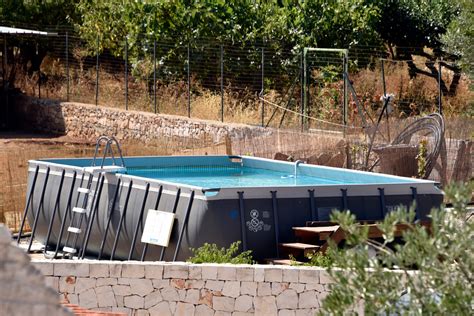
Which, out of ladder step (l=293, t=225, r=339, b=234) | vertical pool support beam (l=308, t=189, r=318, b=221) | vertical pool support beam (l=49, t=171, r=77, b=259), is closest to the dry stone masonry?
ladder step (l=293, t=225, r=339, b=234)

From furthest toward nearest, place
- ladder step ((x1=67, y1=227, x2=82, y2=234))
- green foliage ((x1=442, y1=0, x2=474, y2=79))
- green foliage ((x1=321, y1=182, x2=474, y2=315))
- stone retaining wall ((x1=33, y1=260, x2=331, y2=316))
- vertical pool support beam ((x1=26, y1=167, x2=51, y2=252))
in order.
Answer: green foliage ((x1=442, y1=0, x2=474, y2=79))
vertical pool support beam ((x1=26, y1=167, x2=51, y2=252))
ladder step ((x1=67, y1=227, x2=82, y2=234))
stone retaining wall ((x1=33, y1=260, x2=331, y2=316))
green foliage ((x1=321, y1=182, x2=474, y2=315))

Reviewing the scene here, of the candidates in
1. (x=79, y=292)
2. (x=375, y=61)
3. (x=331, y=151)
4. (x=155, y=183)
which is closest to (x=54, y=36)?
(x=375, y=61)

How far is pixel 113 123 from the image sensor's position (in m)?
36.5

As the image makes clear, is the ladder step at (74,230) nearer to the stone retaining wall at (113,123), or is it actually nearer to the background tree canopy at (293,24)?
the stone retaining wall at (113,123)

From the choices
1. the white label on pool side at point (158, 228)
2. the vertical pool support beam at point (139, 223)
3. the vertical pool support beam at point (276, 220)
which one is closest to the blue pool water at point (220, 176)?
the vertical pool support beam at point (139, 223)

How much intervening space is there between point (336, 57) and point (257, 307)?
18.6 meters

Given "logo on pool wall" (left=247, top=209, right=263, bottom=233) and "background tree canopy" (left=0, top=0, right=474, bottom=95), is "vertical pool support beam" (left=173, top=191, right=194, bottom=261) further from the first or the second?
"background tree canopy" (left=0, top=0, right=474, bottom=95)

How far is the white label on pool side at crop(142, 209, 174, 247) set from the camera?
57.2 ft

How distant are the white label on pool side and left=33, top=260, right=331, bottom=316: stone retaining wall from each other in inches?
116

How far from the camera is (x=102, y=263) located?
14469 mm

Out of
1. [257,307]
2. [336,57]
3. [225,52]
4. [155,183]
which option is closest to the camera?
[257,307]

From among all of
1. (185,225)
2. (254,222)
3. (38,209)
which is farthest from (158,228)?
(38,209)

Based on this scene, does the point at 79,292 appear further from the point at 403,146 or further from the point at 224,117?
the point at 224,117

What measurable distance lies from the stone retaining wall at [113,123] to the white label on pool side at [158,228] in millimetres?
11409
